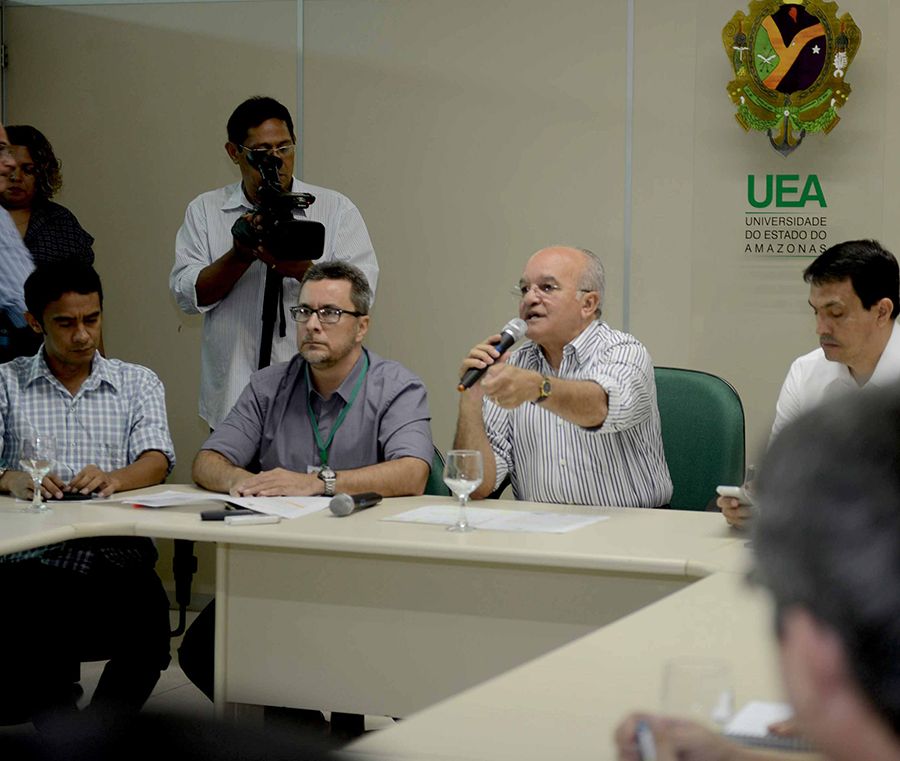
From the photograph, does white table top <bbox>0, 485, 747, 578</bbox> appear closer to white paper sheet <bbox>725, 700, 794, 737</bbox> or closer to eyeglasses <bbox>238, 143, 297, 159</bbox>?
white paper sheet <bbox>725, 700, 794, 737</bbox>

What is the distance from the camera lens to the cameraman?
4.48 m

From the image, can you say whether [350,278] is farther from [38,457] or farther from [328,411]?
[38,457]

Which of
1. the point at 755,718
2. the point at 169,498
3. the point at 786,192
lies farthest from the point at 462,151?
the point at 755,718

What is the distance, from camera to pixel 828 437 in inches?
25.0

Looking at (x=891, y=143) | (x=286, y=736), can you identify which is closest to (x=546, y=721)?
A: (x=286, y=736)

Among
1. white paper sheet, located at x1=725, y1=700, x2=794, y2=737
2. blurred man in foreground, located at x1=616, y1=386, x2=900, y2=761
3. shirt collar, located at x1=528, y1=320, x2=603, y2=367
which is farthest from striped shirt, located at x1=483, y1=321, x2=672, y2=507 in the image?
blurred man in foreground, located at x1=616, y1=386, x2=900, y2=761

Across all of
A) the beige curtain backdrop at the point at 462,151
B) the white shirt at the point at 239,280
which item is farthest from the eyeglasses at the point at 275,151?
the beige curtain backdrop at the point at 462,151

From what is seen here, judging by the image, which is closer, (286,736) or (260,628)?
(286,736)

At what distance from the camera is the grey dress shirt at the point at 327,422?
3592mm

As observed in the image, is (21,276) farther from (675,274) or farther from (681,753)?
(681,753)

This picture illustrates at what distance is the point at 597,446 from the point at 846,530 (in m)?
2.93

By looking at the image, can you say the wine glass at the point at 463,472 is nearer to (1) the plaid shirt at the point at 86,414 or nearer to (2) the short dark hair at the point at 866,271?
(1) the plaid shirt at the point at 86,414

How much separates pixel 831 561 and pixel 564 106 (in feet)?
14.8

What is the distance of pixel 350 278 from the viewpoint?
370 centimetres
